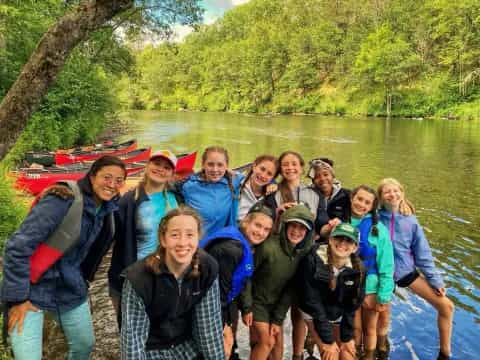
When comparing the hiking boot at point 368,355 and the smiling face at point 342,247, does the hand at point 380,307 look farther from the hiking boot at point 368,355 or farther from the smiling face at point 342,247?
the smiling face at point 342,247

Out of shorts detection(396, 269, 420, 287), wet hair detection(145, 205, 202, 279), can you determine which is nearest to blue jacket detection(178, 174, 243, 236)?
wet hair detection(145, 205, 202, 279)

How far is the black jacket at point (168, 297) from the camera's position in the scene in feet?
7.15

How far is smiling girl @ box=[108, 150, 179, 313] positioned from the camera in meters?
3.03

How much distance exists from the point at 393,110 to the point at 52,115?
4010 cm

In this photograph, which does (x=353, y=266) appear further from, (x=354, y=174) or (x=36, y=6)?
(x=36, y=6)

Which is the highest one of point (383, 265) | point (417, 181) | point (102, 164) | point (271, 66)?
point (271, 66)

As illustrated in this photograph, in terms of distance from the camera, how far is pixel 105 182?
2.66 meters

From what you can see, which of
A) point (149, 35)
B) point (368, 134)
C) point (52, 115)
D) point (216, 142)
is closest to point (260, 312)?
point (52, 115)

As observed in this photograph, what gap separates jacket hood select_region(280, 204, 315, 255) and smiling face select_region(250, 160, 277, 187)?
629mm

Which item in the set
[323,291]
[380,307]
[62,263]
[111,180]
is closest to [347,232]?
[323,291]

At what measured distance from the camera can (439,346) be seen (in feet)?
15.1

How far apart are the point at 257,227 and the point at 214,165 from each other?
2.50 ft

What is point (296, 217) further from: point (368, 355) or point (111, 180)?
point (368, 355)

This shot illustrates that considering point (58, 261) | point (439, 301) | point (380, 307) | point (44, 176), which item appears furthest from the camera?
point (44, 176)
